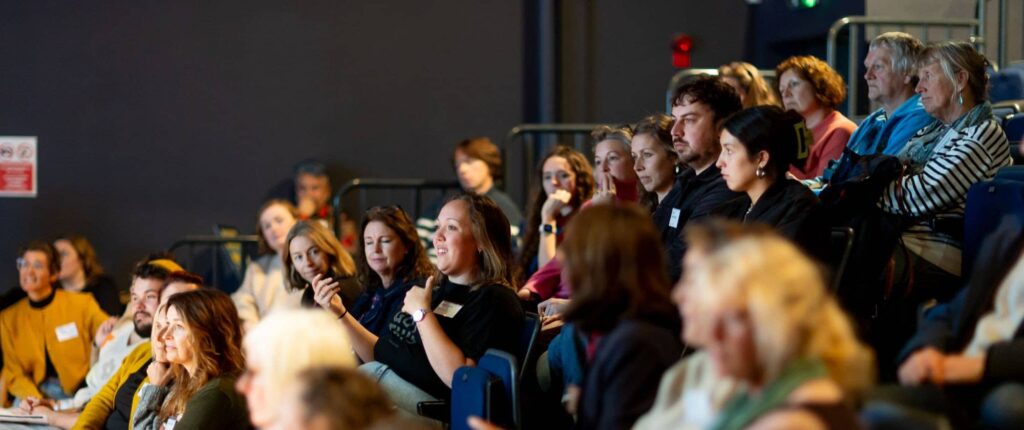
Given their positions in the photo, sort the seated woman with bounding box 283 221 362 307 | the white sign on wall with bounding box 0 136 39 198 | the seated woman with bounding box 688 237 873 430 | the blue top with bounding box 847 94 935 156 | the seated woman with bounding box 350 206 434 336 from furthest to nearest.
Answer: the white sign on wall with bounding box 0 136 39 198
the seated woman with bounding box 283 221 362 307
the seated woman with bounding box 350 206 434 336
the blue top with bounding box 847 94 935 156
the seated woman with bounding box 688 237 873 430

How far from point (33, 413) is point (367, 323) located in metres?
1.63

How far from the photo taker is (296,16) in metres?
7.71

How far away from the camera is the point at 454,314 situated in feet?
12.3

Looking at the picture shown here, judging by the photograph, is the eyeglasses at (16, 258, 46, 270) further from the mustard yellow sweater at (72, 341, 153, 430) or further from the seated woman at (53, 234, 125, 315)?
the mustard yellow sweater at (72, 341, 153, 430)

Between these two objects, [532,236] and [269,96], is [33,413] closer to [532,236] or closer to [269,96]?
[532,236]

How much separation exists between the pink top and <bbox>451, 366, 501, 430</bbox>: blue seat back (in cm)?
181

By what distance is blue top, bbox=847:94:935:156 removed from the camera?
13.9 feet

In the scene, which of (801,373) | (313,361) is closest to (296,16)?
(313,361)

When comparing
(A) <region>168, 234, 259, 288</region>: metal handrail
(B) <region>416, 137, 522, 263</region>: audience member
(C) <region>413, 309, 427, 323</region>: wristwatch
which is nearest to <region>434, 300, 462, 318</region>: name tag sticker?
(C) <region>413, 309, 427, 323</region>: wristwatch

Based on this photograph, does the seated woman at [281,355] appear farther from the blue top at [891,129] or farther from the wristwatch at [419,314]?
the blue top at [891,129]

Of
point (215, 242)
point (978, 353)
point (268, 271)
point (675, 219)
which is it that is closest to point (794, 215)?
point (675, 219)

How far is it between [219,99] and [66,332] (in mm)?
2015

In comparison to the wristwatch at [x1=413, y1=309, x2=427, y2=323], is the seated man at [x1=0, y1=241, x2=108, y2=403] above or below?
below

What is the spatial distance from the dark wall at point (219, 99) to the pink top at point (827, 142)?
10.4 ft
